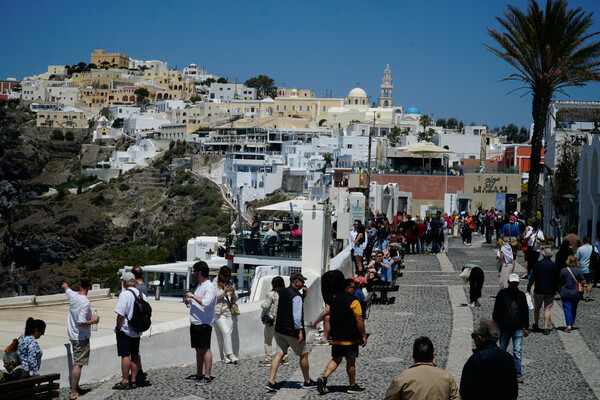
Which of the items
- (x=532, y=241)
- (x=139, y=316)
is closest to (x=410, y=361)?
(x=139, y=316)

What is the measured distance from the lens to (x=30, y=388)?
746 cm

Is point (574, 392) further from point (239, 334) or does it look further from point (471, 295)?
point (471, 295)

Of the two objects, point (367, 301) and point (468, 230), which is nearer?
point (367, 301)

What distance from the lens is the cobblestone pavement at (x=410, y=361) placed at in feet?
28.9

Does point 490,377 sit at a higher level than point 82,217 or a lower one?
higher

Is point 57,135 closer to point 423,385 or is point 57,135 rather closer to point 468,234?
point 468,234

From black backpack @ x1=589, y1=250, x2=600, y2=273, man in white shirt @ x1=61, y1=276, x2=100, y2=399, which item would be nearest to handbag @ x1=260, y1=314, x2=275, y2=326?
man in white shirt @ x1=61, y1=276, x2=100, y2=399

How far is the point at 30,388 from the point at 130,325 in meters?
1.49

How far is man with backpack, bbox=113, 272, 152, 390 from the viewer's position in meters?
8.71

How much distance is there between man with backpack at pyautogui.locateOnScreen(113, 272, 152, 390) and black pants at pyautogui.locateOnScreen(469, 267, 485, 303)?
6900 millimetres

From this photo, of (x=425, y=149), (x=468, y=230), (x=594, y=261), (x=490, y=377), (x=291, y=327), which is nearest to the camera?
(x=490, y=377)

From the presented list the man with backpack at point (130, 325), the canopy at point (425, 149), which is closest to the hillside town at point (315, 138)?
the canopy at point (425, 149)

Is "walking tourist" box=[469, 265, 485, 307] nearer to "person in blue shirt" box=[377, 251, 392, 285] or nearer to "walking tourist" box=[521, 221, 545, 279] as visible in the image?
"person in blue shirt" box=[377, 251, 392, 285]

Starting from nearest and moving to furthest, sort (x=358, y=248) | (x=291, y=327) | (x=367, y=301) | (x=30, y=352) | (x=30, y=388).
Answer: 1. (x=30, y=388)
2. (x=30, y=352)
3. (x=291, y=327)
4. (x=367, y=301)
5. (x=358, y=248)
